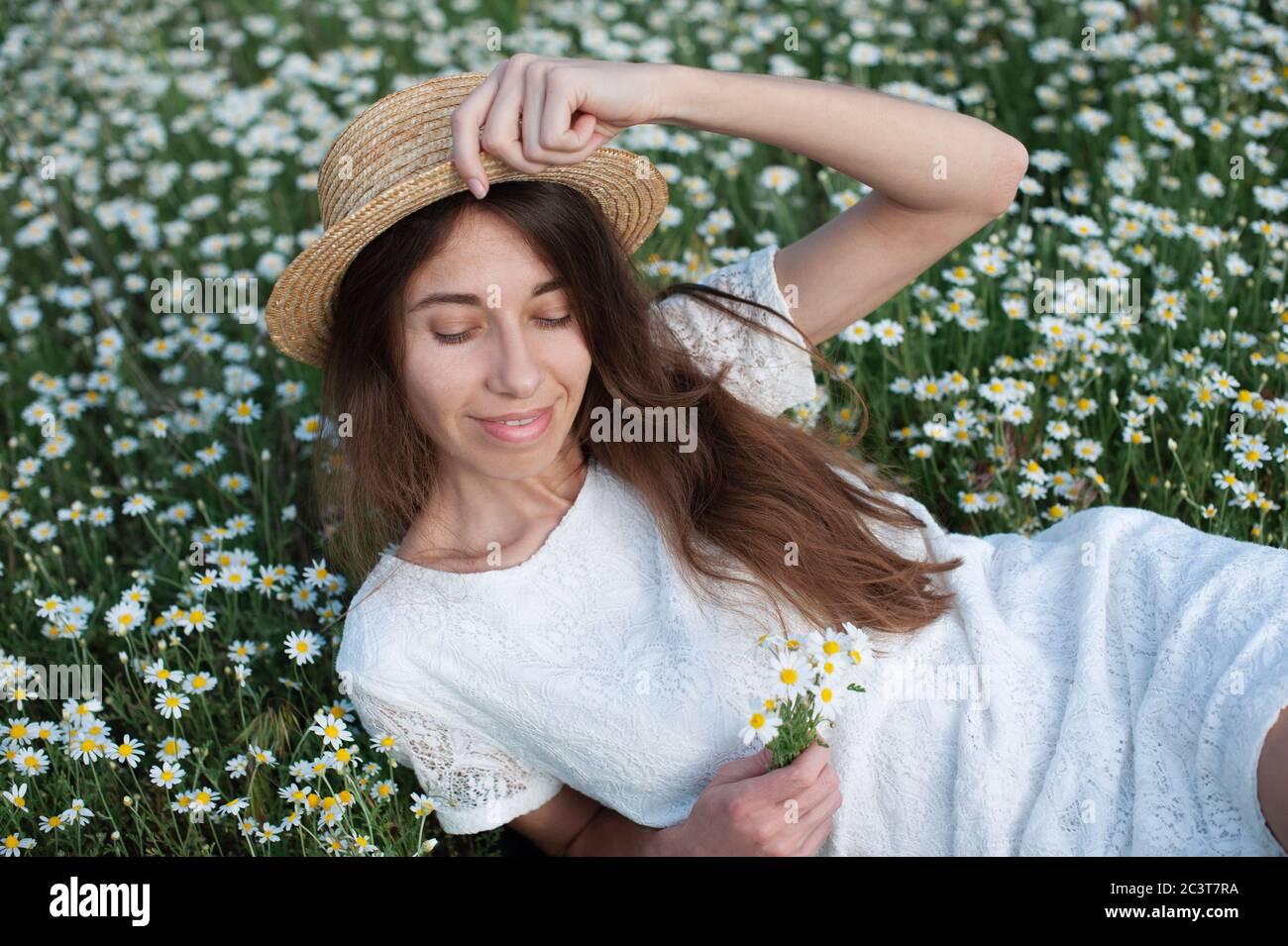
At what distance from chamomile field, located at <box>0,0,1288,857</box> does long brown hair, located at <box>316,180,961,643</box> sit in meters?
0.15

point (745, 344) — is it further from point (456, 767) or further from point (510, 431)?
point (456, 767)

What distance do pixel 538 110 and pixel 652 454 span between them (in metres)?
0.61

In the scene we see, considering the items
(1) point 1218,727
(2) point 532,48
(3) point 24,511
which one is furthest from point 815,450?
(2) point 532,48

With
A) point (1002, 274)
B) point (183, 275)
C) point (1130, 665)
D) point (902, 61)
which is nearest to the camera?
point (1130, 665)

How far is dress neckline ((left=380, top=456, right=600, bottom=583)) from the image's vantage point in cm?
202

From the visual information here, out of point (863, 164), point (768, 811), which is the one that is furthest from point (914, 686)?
point (863, 164)

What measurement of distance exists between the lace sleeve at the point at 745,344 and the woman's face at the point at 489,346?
34cm

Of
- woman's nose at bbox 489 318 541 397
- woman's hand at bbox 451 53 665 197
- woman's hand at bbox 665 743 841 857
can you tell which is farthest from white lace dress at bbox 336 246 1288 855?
woman's hand at bbox 451 53 665 197

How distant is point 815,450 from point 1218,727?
0.76 metres

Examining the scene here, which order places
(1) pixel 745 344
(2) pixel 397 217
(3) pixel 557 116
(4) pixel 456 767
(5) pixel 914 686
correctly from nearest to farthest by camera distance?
(3) pixel 557 116 → (2) pixel 397 217 → (5) pixel 914 686 → (4) pixel 456 767 → (1) pixel 745 344

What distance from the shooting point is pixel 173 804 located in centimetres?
209

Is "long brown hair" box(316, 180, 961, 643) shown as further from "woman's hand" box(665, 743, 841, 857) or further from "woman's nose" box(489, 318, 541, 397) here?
"woman's hand" box(665, 743, 841, 857)

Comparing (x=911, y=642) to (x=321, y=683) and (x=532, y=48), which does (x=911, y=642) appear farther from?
(x=532, y=48)

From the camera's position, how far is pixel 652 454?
81.9 inches
